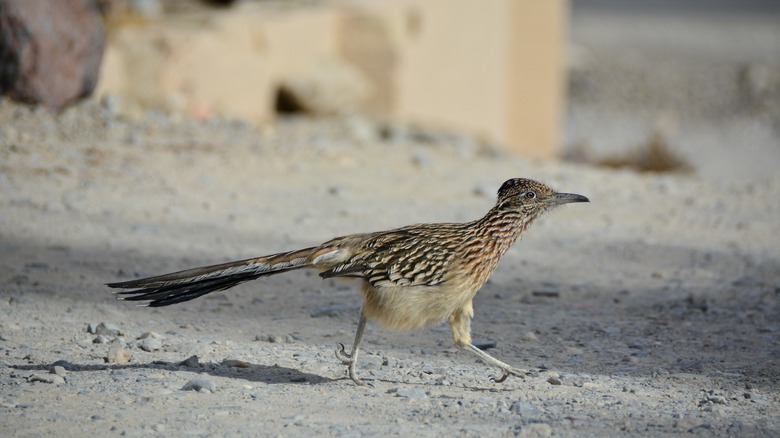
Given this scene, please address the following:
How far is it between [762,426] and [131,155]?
612 centimetres

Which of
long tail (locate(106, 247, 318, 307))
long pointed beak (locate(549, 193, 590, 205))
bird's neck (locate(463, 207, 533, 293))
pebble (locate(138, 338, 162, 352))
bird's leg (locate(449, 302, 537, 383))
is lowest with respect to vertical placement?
pebble (locate(138, 338, 162, 352))

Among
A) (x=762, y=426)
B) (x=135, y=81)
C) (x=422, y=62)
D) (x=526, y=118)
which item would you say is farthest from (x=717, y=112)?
(x=762, y=426)

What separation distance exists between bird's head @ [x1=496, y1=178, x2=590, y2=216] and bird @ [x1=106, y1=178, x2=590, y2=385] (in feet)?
0.52

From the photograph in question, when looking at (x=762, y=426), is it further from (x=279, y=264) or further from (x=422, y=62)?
(x=422, y=62)

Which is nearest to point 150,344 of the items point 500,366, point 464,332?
point 464,332

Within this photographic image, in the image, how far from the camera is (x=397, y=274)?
15.2 feet

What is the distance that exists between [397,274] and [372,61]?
29.4 ft

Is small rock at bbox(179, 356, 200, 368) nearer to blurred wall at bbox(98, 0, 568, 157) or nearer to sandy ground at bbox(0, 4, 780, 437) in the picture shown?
sandy ground at bbox(0, 4, 780, 437)

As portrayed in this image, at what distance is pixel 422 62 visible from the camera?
14.2m

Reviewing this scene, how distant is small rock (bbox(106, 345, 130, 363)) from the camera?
486cm

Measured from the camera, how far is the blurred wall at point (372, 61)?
35.1 ft

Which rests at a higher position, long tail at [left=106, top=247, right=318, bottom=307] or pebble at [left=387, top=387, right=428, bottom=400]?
long tail at [left=106, top=247, right=318, bottom=307]

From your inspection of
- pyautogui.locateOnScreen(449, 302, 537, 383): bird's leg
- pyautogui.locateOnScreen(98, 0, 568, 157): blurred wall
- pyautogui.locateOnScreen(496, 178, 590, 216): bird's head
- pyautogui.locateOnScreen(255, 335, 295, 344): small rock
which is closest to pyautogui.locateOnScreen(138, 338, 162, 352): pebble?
pyautogui.locateOnScreen(255, 335, 295, 344): small rock

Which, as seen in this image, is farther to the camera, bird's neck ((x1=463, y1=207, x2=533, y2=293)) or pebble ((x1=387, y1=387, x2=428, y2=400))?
bird's neck ((x1=463, y1=207, x2=533, y2=293))
